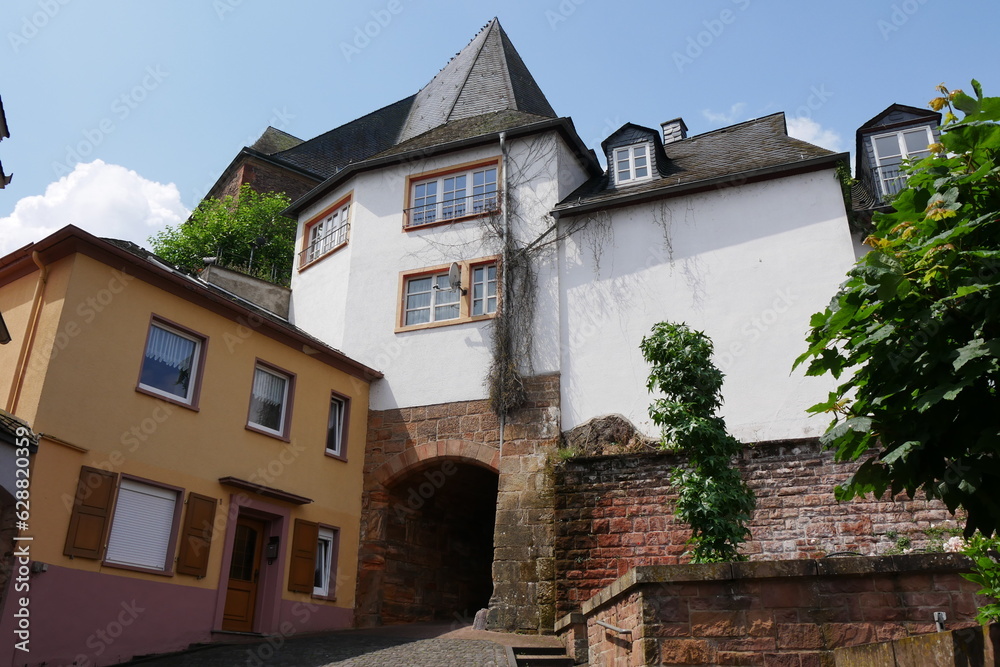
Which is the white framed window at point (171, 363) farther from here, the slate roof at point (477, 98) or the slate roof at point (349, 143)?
the slate roof at point (349, 143)

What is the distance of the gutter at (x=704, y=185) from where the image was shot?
553 inches

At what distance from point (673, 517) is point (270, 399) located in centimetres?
621

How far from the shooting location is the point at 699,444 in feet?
28.5

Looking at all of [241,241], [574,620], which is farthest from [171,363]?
[241,241]

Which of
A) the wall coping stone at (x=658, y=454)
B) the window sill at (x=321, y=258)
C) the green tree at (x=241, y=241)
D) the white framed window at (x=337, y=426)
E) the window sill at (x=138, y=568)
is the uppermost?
the green tree at (x=241, y=241)

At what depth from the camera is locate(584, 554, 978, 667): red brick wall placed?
5875 mm

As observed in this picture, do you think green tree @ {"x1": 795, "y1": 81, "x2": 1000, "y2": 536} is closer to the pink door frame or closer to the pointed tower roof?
the pink door frame

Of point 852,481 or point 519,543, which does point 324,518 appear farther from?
point 852,481

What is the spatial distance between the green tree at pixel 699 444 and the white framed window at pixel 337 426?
21.8 ft

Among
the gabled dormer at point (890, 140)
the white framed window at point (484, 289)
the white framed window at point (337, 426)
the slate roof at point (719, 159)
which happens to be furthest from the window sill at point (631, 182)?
the white framed window at point (337, 426)

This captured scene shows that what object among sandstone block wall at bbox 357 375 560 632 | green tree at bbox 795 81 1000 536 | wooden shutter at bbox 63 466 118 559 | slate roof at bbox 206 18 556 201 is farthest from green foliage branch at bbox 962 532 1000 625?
slate roof at bbox 206 18 556 201

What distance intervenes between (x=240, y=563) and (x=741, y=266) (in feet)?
28.8

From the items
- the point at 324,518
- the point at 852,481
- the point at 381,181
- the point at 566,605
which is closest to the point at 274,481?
the point at 324,518

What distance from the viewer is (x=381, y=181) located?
56.9 ft
